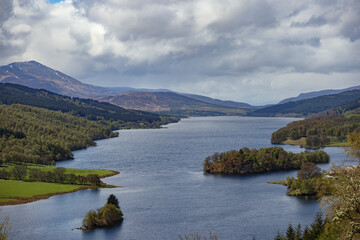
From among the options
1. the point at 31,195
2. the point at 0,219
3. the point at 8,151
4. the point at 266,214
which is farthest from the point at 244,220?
the point at 8,151

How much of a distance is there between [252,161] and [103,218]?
67.6 metres

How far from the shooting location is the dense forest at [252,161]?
12850cm

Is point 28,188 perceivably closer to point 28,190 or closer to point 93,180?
point 28,190

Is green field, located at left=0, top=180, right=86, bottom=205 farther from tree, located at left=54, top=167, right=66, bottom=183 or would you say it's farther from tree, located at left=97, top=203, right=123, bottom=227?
tree, located at left=97, top=203, right=123, bottom=227

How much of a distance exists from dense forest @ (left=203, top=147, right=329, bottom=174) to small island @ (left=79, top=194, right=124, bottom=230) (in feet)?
181

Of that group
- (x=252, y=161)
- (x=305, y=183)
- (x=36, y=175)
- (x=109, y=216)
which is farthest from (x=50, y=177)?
(x=305, y=183)

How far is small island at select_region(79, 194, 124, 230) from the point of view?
73.1 meters

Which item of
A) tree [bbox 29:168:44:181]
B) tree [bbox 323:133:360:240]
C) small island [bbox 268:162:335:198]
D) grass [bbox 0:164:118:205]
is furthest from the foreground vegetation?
tree [bbox 29:168:44:181]

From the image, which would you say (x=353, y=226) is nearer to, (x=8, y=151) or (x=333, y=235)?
(x=333, y=235)

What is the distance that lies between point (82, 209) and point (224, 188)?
36325 mm

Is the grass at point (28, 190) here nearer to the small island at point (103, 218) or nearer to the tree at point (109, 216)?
the small island at point (103, 218)

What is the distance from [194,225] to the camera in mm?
70438

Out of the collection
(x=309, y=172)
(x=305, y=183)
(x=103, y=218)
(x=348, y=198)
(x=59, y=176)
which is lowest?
(x=103, y=218)

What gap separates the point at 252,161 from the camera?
130 metres
